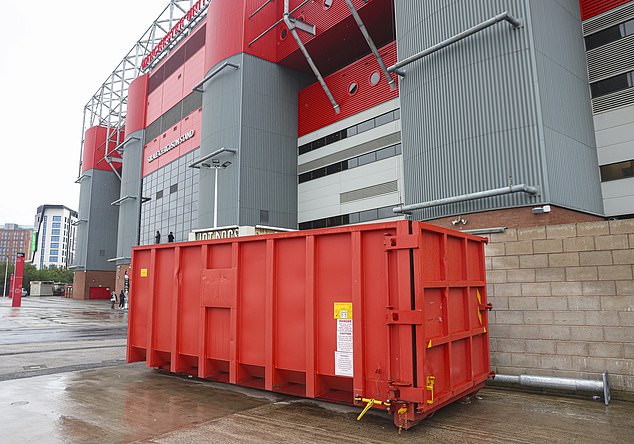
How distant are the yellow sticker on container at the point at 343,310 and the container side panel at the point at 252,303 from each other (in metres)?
1.45

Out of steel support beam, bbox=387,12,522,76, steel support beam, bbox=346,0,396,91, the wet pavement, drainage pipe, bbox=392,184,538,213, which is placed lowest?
the wet pavement

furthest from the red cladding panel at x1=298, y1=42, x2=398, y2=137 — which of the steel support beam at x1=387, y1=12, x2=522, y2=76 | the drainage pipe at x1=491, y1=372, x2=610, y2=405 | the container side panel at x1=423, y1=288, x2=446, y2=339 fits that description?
the container side panel at x1=423, y1=288, x2=446, y2=339

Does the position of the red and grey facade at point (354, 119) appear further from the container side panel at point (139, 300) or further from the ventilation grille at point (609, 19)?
the container side panel at point (139, 300)

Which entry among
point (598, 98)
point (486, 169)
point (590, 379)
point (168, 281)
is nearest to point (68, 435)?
point (168, 281)

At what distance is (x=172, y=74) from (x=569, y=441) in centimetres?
4172

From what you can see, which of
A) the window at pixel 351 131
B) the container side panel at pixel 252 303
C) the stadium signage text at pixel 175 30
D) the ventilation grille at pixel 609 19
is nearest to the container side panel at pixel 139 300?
the container side panel at pixel 252 303

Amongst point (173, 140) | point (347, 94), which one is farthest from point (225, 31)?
point (173, 140)

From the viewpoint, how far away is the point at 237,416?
6.29 meters

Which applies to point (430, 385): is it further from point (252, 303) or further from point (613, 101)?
point (613, 101)

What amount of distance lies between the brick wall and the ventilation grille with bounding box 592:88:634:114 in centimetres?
830

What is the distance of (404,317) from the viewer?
Result: 18.3ft

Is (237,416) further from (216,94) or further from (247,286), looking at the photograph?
(216,94)

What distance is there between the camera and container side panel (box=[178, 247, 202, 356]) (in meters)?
8.30

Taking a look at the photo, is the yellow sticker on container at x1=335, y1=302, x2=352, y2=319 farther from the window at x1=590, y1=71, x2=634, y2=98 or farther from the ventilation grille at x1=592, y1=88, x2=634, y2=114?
the window at x1=590, y1=71, x2=634, y2=98
